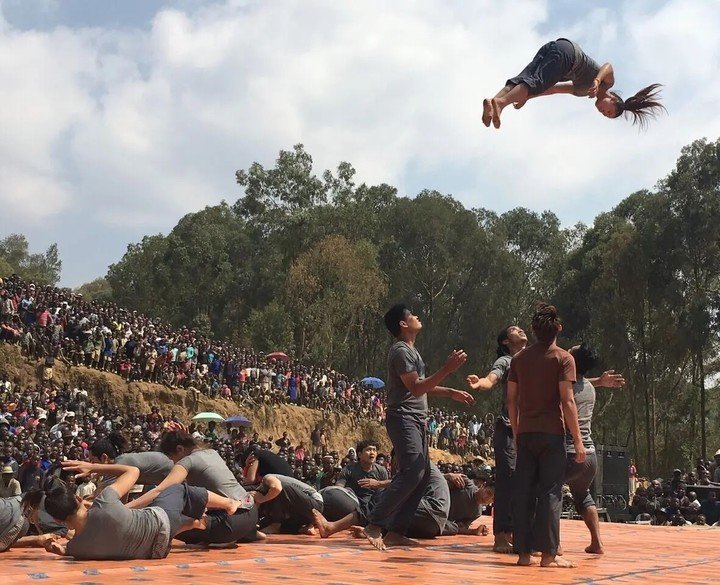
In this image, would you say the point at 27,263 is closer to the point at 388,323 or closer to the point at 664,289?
the point at 664,289

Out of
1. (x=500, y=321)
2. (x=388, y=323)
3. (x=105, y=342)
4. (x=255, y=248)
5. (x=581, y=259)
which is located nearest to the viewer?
(x=388, y=323)

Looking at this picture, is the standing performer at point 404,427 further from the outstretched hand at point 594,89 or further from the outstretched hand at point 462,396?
the outstretched hand at point 594,89

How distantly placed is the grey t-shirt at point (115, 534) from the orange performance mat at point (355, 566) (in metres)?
0.12

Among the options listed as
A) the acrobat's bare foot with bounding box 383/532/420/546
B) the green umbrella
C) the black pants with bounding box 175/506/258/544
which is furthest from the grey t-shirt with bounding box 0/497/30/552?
the green umbrella

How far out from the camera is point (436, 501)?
25.1ft

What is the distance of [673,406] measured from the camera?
39125 mm

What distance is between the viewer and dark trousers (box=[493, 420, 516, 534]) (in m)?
6.84

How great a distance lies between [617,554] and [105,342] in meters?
19.8

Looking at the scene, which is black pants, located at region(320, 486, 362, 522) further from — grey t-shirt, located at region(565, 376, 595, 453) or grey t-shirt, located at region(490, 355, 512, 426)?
grey t-shirt, located at region(565, 376, 595, 453)

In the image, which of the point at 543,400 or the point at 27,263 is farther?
the point at 27,263

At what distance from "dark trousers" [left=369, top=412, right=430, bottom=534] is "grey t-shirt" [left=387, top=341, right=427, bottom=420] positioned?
55 millimetres

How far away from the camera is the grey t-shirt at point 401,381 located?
6.61m

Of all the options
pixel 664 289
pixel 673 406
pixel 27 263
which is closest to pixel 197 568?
pixel 664 289

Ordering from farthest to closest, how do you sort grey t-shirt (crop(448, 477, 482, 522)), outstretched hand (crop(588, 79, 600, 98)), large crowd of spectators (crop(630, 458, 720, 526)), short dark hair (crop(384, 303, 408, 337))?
large crowd of spectators (crop(630, 458, 720, 526)) < grey t-shirt (crop(448, 477, 482, 522)) < outstretched hand (crop(588, 79, 600, 98)) < short dark hair (crop(384, 303, 408, 337))
